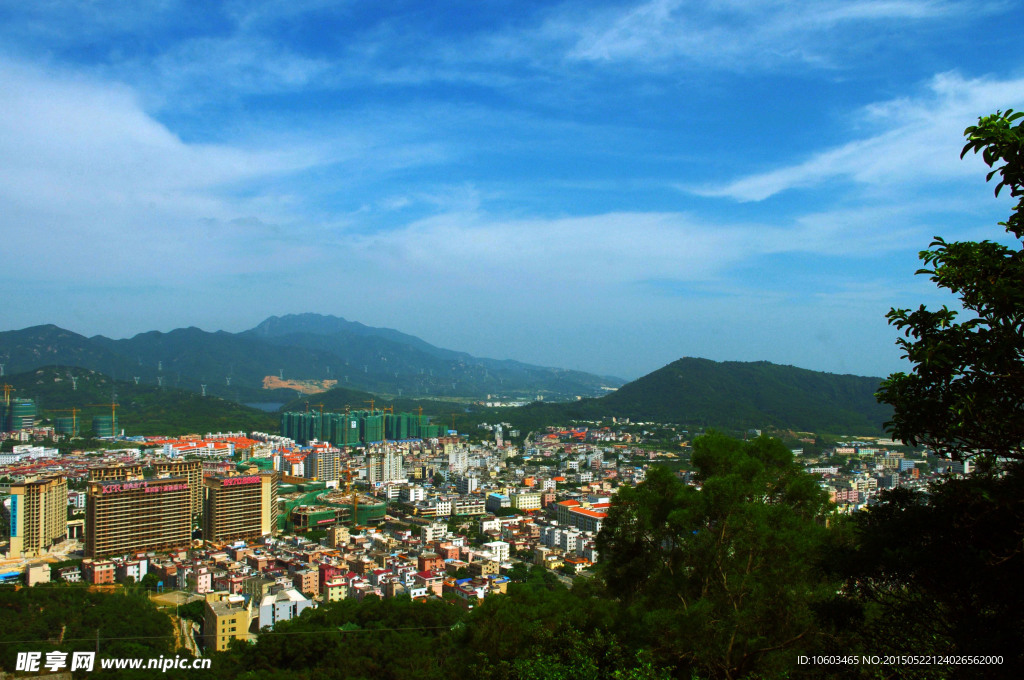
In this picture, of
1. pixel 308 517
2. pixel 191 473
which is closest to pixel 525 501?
pixel 308 517

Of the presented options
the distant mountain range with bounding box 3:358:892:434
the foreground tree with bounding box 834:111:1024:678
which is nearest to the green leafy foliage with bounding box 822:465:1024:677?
the foreground tree with bounding box 834:111:1024:678

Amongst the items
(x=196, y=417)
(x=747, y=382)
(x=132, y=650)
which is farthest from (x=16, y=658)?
(x=747, y=382)

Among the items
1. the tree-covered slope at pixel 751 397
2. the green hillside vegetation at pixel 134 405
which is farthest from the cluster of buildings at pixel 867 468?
the green hillside vegetation at pixel 134 405

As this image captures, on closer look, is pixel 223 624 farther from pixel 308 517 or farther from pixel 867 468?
pixel 867 468

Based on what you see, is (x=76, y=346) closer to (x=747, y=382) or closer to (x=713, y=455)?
(x=747, y=382)

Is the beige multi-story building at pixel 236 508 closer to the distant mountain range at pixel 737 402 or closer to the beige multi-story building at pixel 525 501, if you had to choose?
the beige multi-story building at pixel 525 501

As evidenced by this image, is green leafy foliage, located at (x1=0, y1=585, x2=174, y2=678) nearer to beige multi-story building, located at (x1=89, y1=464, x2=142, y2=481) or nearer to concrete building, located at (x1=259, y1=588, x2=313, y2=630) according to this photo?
concrete building, located at (x1=259, y1=588, x2=313, y2=630)
